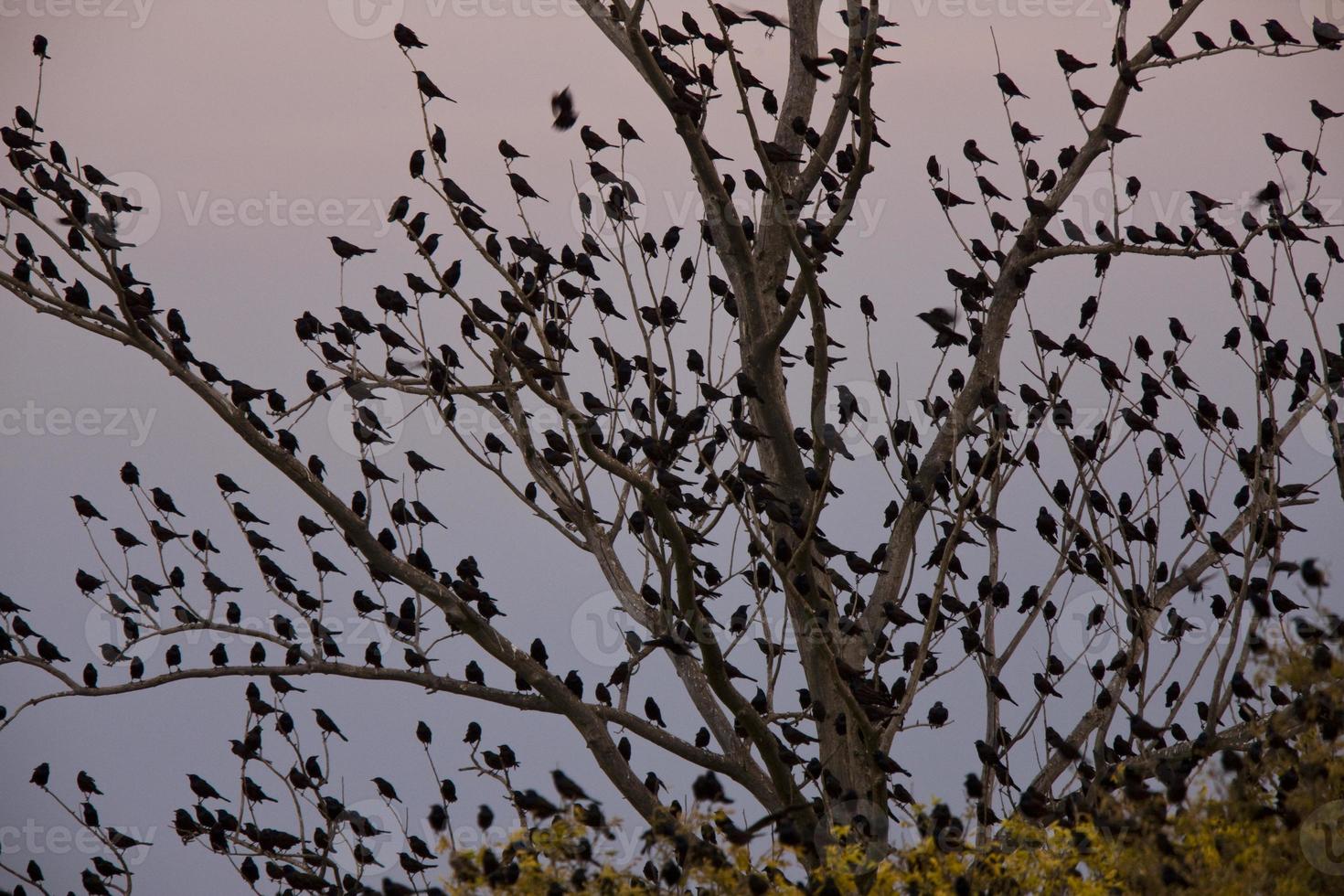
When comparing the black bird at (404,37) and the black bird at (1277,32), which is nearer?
the black bird at (404,37)

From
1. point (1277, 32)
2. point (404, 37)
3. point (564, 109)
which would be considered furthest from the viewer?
point (1277, 32)

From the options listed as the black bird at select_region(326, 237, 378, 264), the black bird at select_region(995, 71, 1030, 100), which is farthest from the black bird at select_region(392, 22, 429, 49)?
the black bird at select_region(995, 71, 1030, 100)

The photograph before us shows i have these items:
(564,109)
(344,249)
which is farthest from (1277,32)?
(344,249)

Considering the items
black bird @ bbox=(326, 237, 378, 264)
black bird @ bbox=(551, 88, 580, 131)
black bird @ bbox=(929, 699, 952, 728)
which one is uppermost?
black bird @ bbox=(326, 237, 378, 264)

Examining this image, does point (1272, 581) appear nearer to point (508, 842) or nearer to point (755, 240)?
point (755, 240)

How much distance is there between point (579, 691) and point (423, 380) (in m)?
1.19

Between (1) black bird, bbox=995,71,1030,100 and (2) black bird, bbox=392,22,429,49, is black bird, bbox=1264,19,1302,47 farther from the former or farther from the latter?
(2) black bird, bbox=392,22,429,49

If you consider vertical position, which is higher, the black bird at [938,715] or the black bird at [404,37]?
the black bird at [404,37]

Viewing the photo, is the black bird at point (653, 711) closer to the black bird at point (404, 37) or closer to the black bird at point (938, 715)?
the black bird at point (938, 715)

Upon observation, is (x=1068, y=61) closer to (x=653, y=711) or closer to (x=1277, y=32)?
(x=1277, y=32)

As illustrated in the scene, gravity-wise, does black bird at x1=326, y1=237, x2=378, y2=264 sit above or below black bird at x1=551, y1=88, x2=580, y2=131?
above

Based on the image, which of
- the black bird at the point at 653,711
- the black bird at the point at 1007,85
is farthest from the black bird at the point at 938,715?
the black bird at the point at 1007,85

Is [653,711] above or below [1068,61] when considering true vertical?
below

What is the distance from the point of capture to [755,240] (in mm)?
5199
